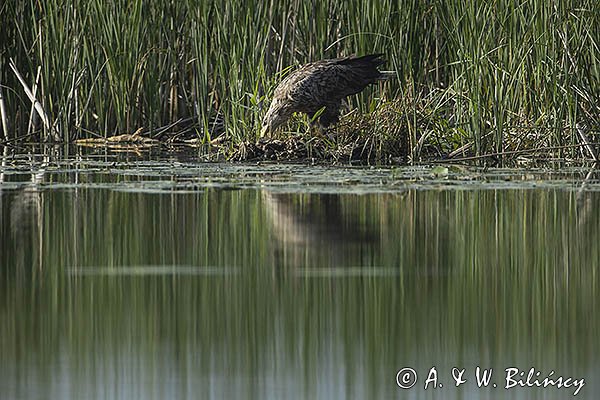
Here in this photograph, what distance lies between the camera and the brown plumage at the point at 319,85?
9.60 metres

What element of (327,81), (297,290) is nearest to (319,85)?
(327,81)

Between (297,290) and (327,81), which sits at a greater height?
(327,81)

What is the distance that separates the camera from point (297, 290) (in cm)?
402

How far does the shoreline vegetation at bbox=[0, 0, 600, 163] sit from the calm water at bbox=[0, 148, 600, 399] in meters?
1.73

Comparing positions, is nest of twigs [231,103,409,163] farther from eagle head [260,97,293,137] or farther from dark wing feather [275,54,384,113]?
dark wing feather [275,54,384,113]

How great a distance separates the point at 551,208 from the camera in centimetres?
634

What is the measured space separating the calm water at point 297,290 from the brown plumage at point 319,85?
236 cm

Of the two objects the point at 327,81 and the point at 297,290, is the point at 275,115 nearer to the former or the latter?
the point at 327,81

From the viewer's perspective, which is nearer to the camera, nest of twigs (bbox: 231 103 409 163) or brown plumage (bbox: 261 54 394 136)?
nest of twigs (bbox: 231 103 409 163)

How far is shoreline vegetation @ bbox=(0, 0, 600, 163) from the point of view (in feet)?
28.9

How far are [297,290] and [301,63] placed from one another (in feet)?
24.5

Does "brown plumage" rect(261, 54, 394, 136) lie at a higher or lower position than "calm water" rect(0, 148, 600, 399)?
higher

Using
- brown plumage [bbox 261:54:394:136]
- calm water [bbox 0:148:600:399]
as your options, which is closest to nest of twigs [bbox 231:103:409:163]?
brown plumage [bbox 261:54:394:136]

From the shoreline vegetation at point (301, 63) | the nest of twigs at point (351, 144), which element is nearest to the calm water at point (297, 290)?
the shoreline vegetation at point (301, 63)
